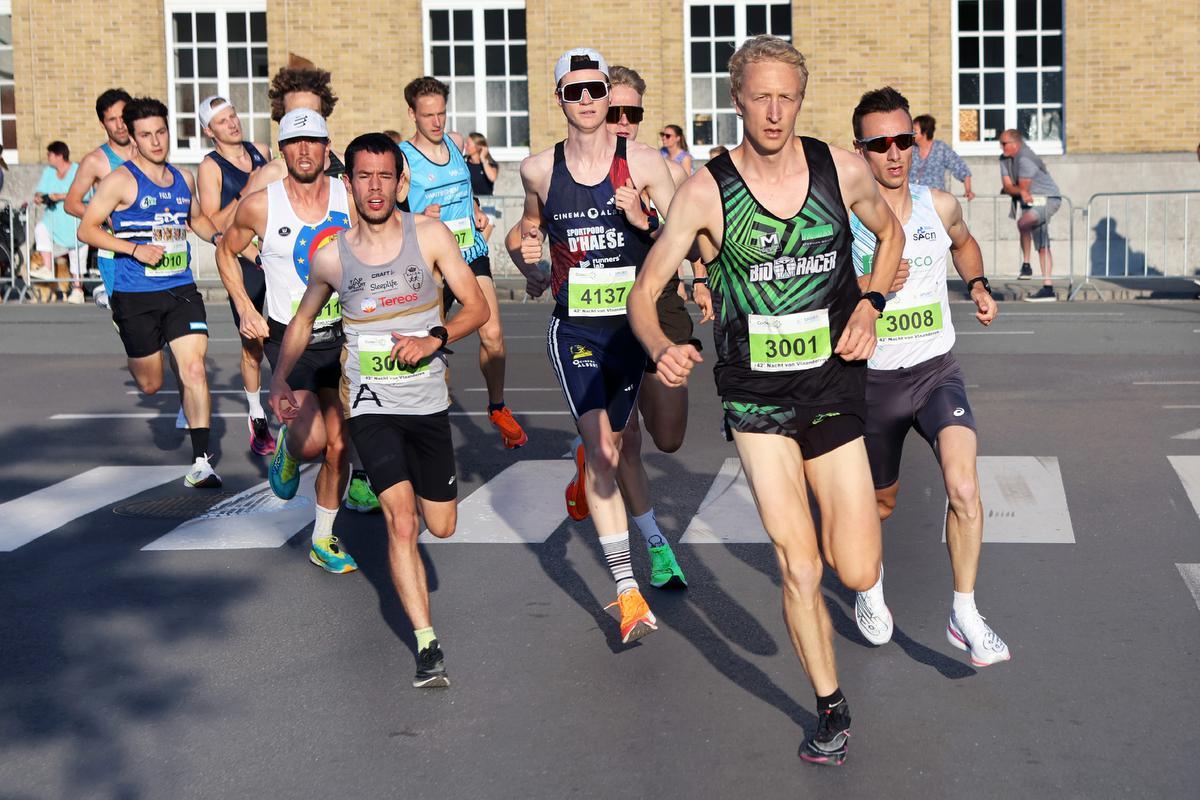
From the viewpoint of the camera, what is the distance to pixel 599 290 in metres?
7.04

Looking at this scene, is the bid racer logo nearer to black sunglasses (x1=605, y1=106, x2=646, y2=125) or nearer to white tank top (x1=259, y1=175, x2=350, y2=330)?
white tank top (x1=259, y1=175, x2=350, y2=330)

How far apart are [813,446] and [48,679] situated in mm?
2772

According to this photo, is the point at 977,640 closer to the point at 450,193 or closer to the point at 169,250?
the point at 450,193

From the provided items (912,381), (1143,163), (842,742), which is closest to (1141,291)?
(1143,163)

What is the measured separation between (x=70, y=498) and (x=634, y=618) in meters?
4.51

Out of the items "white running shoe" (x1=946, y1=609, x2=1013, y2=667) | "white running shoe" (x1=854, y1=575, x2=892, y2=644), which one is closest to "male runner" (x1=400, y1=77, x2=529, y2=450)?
"white running shoe" (x1=854, y1=575, x2=892, y2=644)

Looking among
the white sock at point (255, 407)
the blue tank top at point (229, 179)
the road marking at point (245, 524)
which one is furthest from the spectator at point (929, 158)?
the road marking at point (245, 524)

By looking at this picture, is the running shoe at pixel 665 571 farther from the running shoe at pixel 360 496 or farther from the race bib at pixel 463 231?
the race bib at pixel 463 231

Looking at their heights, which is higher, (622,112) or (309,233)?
(622,112)

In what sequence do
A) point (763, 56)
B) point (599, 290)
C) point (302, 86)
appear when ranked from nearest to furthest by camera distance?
1. point (763, 56)
2. point (599, 290)
3. point (302, 86)

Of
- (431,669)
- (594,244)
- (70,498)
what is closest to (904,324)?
(594,244)

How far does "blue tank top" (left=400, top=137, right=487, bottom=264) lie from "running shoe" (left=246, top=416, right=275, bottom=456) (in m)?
1.62

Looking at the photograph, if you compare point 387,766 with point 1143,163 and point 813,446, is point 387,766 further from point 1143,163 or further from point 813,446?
point 1143,163

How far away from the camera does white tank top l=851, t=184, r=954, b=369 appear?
660 centimetres
